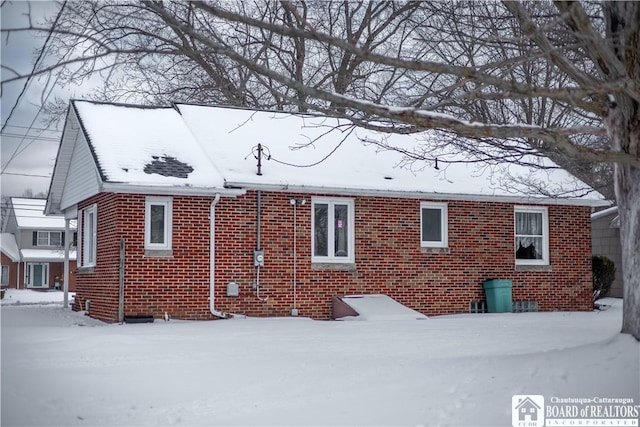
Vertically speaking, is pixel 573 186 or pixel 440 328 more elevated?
pixel 573 186

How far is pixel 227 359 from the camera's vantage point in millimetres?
10242

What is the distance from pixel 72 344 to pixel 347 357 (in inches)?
162

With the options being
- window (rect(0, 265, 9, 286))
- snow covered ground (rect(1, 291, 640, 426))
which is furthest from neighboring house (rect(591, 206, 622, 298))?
→ window (rect(0, 265, 9, 286))

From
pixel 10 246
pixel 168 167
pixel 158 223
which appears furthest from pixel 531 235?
pixel 10 246

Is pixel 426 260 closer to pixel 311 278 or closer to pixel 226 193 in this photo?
pixel 311 278

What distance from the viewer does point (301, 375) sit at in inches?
362

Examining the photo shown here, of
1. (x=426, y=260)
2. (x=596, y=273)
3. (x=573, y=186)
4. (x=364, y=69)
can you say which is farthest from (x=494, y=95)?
(x=364, y=69)

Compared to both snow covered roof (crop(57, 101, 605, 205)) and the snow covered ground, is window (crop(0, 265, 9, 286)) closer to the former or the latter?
snow covered roof (crop(57, 101, 605, 205))

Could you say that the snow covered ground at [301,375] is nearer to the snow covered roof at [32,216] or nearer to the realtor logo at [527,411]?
the realtor logo at [527,411]

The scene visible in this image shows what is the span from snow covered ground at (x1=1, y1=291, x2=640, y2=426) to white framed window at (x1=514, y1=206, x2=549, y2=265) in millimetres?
6639

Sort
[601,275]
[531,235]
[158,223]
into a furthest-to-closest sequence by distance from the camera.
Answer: [601,275] < [531,235] < [158,223]

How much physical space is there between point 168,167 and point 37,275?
1476 inches

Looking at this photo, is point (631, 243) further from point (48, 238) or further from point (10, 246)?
point (10, 246)

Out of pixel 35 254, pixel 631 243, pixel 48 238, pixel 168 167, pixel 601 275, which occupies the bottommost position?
pixel 601 275
